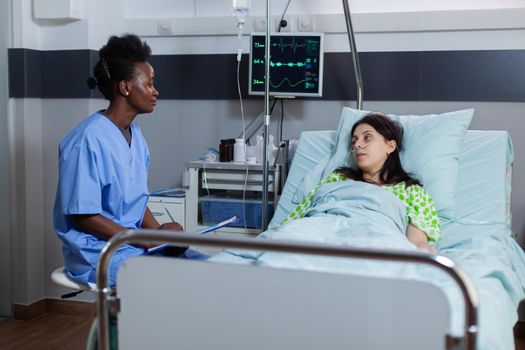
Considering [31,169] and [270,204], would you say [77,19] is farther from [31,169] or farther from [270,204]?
[270,204]

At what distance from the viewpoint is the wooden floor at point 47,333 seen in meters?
3.28

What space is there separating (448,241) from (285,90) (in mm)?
1254

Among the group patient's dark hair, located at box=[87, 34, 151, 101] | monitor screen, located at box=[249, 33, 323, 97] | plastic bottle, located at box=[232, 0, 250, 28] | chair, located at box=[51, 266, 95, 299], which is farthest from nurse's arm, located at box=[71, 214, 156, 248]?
plastic bottle, located at box=[232, 0, 250, 28]

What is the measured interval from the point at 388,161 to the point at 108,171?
3.93 feet

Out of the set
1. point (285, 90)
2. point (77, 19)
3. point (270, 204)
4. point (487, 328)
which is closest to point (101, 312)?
Answer: point (487, 328)

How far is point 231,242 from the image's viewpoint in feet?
4.74

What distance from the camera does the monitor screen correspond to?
3.36 meters

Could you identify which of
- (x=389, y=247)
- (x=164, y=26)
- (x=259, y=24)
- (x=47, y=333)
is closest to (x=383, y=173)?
(x=389, y=247)

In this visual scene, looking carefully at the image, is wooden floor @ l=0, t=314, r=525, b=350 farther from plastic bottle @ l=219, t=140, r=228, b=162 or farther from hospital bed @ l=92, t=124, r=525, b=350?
hospital bed @ l=92, t=124, r=525, b=350

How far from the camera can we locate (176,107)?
3867mm

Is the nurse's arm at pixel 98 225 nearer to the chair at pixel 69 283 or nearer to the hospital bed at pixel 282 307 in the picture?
the chair at pixel 69 283

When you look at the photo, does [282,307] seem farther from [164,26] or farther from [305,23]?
[164,26]

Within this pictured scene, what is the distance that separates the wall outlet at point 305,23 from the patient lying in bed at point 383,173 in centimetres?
90

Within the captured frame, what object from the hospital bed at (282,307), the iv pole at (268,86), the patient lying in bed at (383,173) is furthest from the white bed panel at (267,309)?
the iv pole at (268,86)
